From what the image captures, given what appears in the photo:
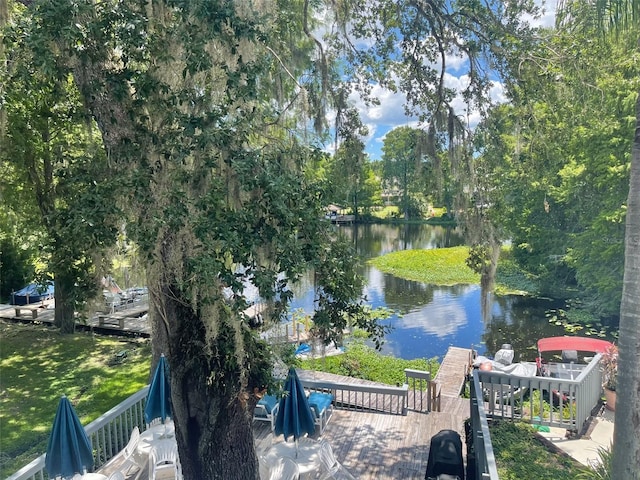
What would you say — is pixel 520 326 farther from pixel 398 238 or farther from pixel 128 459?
pixel 398 238

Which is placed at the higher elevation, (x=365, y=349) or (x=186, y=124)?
(x=186, y=124)

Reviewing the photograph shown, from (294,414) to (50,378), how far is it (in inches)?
272

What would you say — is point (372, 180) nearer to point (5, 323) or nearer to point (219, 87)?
point (5, 323)

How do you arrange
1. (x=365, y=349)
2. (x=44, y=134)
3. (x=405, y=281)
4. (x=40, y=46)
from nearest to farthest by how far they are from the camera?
(x=40, y=46)
(x=44, y=134)
(x=365, y=349)
(x=405, y=281)

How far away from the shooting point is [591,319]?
14.9m

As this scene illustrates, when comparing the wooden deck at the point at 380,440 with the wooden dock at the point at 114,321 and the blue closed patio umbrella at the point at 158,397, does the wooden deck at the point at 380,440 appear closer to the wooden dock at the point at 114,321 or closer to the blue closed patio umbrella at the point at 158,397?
the blue closed patio umbrella at the point at 158,397

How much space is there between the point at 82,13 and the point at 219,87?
1.08 m

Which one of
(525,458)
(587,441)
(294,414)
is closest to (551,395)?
(587,441)

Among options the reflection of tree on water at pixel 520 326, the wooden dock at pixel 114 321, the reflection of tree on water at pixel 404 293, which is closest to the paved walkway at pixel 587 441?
the reflection of tree on water at pixel 520 326

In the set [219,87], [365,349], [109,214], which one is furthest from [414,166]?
[365,349]

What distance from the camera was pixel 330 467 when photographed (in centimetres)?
525

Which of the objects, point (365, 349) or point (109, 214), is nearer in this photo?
point (109, 214)

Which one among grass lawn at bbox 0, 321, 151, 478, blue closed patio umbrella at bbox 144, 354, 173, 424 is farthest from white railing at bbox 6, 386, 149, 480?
grass lawn at bbox 0, 321, 151, 478

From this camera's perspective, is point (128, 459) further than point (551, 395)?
No
